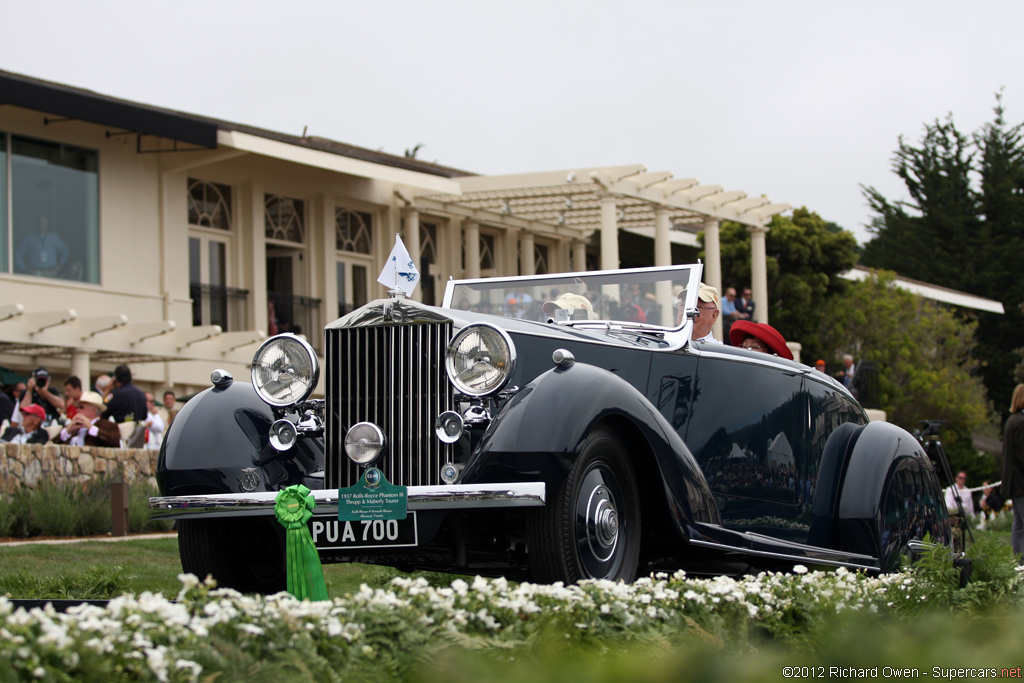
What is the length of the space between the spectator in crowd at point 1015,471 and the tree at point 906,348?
2169 centimetres

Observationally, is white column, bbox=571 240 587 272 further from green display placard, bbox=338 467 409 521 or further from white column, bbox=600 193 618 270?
green display placard, bbox=338 467 409 521

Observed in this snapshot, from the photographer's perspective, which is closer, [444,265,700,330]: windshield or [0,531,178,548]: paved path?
[444,265,700,330]: windshield

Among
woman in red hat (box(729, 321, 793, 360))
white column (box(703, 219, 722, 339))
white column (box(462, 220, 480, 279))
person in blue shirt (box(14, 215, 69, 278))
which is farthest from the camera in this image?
white column (box(703, 219, 722, 339))

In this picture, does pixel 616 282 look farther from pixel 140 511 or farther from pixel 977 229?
pixel 977 229

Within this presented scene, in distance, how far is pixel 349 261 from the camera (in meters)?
26.7

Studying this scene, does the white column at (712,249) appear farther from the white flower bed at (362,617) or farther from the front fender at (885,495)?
the white flower bed at (362,617)

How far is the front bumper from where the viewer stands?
15.5 ft

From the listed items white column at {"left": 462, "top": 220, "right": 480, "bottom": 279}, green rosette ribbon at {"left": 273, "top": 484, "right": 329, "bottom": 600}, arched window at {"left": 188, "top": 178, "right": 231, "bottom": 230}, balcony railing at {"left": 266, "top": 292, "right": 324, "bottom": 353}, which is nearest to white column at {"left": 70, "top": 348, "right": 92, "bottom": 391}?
arched window at {"left": 188, "top": 178, "right": 231, "bottom": 230}

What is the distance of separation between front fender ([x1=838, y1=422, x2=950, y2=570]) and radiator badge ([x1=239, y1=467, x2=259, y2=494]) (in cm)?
317

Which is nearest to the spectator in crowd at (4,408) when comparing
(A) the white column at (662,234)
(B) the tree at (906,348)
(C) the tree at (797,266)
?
(A) the white column at (662,234)

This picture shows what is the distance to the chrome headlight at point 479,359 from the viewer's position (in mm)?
5297

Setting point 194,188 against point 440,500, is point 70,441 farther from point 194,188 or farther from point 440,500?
point 194,188

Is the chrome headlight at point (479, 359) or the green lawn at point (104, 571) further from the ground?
the chrome headlight at point (479, 359)

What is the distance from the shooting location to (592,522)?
5.07 metres
